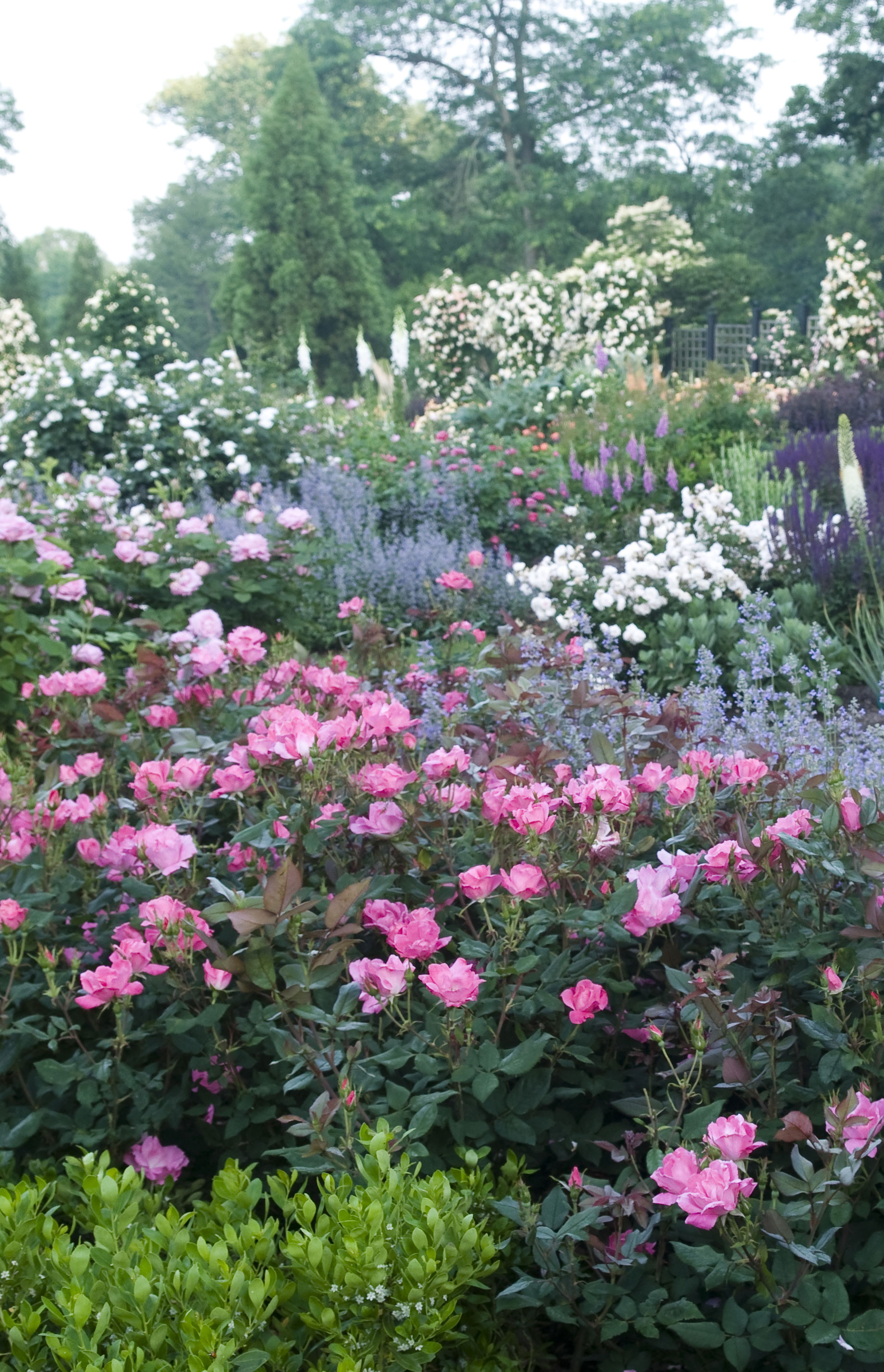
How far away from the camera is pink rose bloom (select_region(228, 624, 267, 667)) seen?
2652 millimetres

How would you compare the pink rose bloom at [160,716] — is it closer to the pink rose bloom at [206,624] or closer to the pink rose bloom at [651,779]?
the pink rose bloom at [206,624]

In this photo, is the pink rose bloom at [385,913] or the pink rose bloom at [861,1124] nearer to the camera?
the pink rose bloom at [861,1124]

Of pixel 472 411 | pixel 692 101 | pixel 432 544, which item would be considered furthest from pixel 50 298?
pixel 432 544

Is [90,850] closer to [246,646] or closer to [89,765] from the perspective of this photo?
[89,765]

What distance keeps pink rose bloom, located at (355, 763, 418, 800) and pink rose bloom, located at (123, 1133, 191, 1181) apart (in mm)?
658

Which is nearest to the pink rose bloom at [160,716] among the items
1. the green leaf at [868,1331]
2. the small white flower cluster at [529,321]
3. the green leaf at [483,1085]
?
the green leaf at [483,1085]

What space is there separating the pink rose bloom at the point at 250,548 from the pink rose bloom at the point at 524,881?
301cm

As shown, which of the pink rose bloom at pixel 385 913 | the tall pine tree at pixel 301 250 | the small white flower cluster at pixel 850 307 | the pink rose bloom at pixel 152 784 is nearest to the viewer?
the pink rose bloom at pixel 385 913

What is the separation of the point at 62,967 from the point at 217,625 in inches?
54.1

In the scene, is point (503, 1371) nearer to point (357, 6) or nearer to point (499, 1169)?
point (499, 1169)

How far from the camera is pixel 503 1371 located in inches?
54.3

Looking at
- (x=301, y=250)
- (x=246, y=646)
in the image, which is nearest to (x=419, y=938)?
(x=246, y=646)

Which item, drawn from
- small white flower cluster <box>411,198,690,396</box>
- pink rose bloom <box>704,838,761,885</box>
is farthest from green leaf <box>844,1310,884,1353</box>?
→ small white flower cluster <box>411,198,690,396</box>

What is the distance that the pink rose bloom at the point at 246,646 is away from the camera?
2.65 meters
